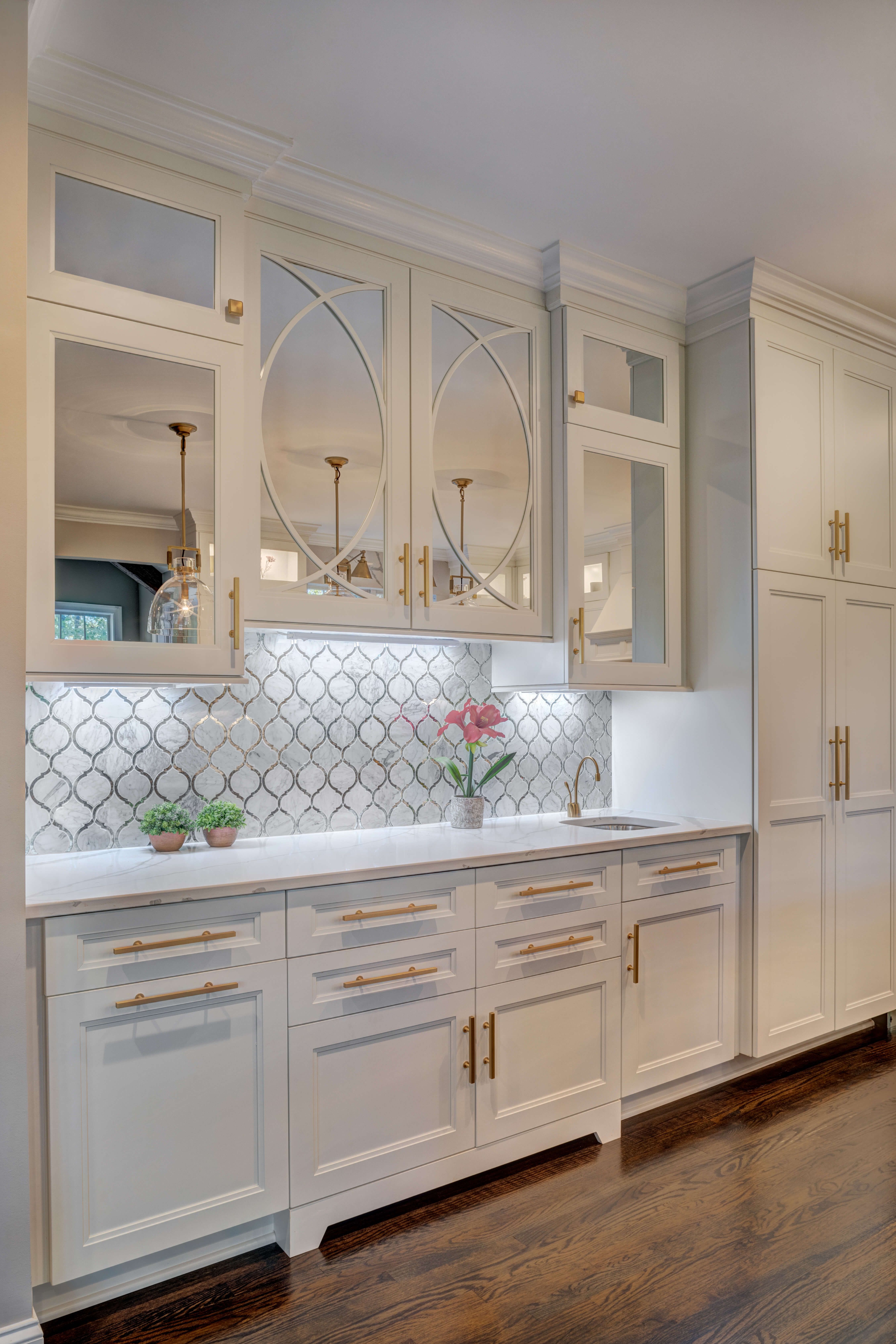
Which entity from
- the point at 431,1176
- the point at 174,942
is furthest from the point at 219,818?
the point at 431,1176

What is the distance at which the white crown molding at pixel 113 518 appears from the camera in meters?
2.01

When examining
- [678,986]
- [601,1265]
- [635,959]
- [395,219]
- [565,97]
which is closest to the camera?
[601,1265]

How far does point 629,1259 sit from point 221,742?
5.53ft

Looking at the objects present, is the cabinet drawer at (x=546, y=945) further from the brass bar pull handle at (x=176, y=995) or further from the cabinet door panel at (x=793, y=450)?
the cabinet door panel at (x=793, y=450)

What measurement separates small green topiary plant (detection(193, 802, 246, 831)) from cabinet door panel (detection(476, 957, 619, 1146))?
81 centimetres

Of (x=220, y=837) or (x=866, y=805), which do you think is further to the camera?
(x=866, y=805)

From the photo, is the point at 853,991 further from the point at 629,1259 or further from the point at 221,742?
the point at 221,742

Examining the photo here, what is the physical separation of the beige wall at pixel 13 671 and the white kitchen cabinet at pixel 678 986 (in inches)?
66.3

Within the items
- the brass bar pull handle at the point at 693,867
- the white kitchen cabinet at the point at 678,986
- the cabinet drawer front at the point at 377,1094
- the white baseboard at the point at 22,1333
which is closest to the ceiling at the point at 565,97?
the brass bar pull handle at the point at 693,867

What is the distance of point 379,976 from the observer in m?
2.17

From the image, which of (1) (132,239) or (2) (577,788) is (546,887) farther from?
(1) (132,239)

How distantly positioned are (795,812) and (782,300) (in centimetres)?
183

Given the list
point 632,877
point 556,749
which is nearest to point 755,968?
point 632,877

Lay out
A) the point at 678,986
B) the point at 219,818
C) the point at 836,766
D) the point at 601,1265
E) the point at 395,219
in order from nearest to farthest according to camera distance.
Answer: the point at 601,1265 < the point at 219,818 < the point at 395,219 < the point at 678,986 < the point at 836,766
